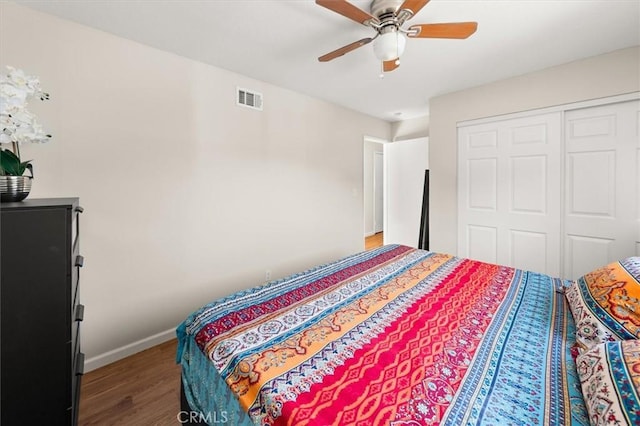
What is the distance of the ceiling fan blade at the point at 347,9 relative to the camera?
1.39 meters

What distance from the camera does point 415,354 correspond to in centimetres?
100

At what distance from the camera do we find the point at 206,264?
8.23ft

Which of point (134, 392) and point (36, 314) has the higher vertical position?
point (36, 314)

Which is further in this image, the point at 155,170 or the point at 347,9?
the point at 155,170

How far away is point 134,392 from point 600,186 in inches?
158

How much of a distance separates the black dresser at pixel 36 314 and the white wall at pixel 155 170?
1043 millimetres

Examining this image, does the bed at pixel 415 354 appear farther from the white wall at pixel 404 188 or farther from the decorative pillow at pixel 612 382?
the white wall at pixel 404 188

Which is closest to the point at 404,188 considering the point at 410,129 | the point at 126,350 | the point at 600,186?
the point at 410,129

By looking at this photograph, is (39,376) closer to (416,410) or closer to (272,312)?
(272,312)

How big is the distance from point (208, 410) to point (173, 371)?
41.0 inches

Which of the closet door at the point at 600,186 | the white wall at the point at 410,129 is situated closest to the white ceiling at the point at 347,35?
the closet door at the point at 600,186

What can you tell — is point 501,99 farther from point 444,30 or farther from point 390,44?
point 390,44

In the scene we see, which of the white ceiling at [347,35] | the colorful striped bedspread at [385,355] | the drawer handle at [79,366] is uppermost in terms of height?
the white ceiling at [347,35]

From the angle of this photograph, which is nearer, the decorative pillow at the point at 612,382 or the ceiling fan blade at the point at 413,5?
the decorative pillow at the point at 612,382
